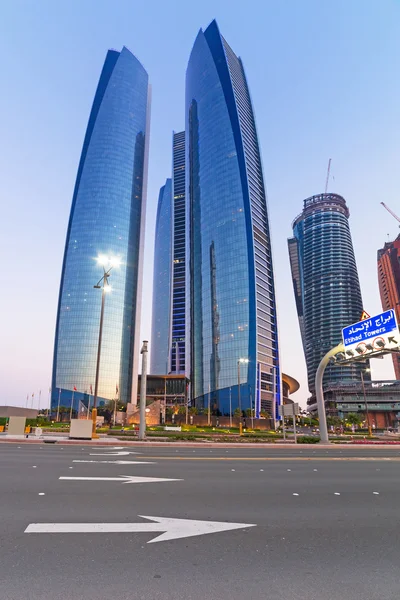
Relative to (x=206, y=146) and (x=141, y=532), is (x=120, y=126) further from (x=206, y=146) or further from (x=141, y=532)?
(x=141, y=532)

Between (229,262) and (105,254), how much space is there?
57359 millimetres

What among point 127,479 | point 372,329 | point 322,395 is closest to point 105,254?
point 322,395

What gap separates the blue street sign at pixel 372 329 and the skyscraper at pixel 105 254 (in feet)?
415

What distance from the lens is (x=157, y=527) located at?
5.94 meters

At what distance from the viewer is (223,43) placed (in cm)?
19975

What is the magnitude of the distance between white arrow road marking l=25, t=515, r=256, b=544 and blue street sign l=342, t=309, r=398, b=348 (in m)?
29.2

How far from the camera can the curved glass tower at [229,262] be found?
14375 cm

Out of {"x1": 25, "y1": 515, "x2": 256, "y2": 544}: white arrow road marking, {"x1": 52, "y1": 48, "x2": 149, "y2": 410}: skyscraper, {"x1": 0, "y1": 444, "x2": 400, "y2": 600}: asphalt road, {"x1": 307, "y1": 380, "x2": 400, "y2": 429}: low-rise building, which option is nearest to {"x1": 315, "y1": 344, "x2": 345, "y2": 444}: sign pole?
{"x1": 0, "y1": 444, "x2": 400, "y2": 600}: asphalt road

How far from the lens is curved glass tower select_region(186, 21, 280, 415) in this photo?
144 metres

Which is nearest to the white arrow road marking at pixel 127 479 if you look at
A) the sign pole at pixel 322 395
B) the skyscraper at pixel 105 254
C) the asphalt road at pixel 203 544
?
the asphalt road at pixel 203 544

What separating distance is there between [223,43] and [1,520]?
246 m

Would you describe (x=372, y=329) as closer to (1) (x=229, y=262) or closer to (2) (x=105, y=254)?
(1) (x=229, y=262)

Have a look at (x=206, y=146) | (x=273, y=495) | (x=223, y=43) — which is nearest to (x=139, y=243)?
(x=206, y=146)

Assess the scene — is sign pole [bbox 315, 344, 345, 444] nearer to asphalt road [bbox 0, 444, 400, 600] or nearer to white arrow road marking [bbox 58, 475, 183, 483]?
asphalt road [bbox 0, 444, 400, 600]
